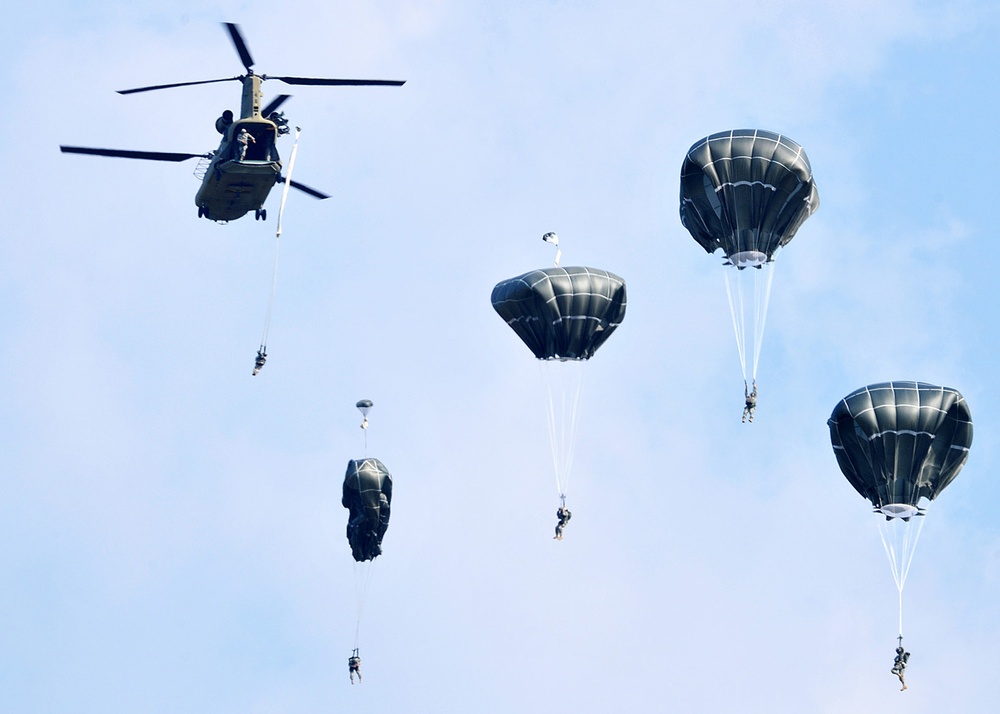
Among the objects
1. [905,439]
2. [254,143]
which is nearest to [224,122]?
[254,143]

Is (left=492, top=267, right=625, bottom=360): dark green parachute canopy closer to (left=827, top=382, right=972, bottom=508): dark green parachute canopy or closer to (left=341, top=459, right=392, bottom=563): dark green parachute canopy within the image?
(left=341, top=459, right=392, bottom=563): dark green parachute canopy

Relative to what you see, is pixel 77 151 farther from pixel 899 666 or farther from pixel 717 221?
pixel 899 666

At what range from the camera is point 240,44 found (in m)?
91.3

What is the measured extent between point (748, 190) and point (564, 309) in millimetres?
7886

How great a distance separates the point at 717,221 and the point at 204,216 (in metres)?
17.0

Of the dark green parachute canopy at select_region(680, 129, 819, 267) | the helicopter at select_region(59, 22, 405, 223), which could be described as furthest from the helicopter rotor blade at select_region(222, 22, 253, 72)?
the dark green parachute canopy at select_region(680, 129, 819, 267)

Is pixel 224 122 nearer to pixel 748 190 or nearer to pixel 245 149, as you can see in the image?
pixel 245 149

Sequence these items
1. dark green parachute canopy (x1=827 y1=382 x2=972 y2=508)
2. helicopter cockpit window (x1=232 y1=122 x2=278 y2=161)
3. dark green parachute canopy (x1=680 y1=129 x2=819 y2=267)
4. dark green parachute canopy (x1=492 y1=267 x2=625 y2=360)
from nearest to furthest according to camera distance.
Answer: helicopter cockpit window (x1=232 y1=122 x2=278 y2=161) → dark green parachute canopy (x1=827 y1=382 x2=972 y2=508) → dark green parachute canopy (x1=680 y1=129 x2=819 y2=267) → dark green parachute canopy (x1=492 y1=267 x2=625 y2=360)

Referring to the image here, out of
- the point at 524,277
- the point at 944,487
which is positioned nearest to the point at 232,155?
the point at 524,277

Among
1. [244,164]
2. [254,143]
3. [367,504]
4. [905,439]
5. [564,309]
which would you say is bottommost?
[367,504]

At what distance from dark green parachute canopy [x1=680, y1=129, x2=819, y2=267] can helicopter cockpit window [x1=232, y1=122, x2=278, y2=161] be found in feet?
45.8

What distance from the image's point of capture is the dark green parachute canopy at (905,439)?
9188cm

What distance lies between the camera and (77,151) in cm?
9138

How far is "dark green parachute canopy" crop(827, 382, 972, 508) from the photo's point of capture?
9188 cm
